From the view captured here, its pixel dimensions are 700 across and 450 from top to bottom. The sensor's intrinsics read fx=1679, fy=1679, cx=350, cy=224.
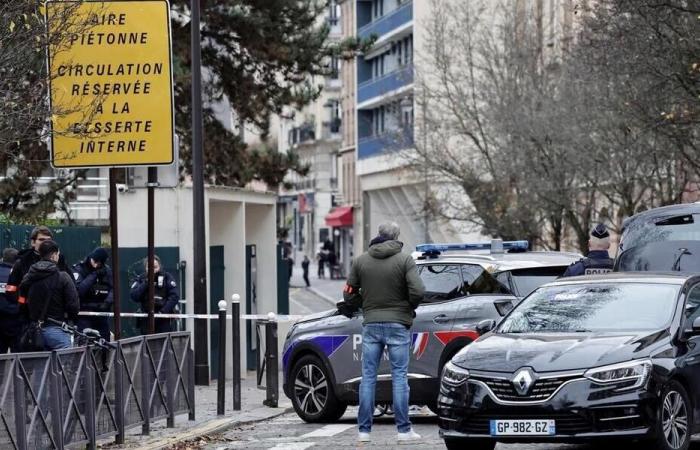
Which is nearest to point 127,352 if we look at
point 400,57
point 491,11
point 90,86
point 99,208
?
point 90,86

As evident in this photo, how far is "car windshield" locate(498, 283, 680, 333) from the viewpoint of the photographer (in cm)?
1340

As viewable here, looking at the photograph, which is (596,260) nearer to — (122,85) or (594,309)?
(594,309)

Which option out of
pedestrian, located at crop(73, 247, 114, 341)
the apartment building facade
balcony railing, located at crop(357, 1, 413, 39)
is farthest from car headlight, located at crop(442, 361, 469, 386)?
the apartment building facade

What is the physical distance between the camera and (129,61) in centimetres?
1683

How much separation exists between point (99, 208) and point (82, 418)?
26.3 meters

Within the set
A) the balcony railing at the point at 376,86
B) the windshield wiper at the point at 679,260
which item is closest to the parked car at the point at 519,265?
the windshield wiper at the point at 679,260

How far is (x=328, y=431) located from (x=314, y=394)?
124 cm

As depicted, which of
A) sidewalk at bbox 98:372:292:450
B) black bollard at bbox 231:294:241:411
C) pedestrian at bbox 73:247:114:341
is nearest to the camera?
sidewalk at bbox 98:372:292:450

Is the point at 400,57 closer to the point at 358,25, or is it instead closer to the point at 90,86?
the point at 358,25

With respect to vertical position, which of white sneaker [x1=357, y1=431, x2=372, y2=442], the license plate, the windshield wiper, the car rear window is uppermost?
the car rear window

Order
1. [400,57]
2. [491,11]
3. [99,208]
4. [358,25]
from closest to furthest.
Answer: [99,208] < [491,11] < [400,57] < [358,25]

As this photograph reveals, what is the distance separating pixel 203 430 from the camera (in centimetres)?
1664

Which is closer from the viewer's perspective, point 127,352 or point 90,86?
point 127,352

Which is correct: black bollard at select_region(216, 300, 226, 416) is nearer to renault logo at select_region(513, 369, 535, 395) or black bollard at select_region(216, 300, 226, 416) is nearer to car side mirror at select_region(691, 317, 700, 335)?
renault logo at select_region(513, 369, 535, 395)
